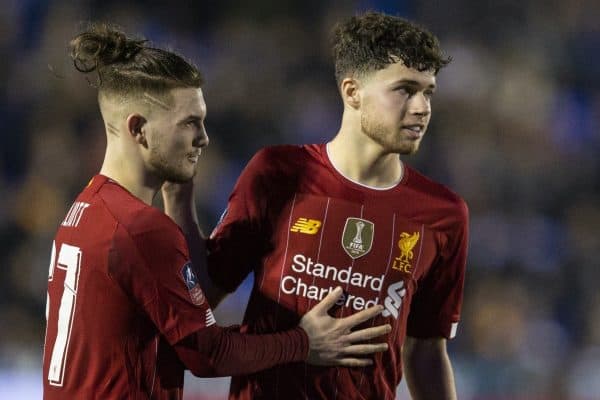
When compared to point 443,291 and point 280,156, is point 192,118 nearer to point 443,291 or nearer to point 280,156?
point 280,156

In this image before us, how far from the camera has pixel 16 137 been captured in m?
8.61

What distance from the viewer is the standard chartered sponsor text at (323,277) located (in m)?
4.01

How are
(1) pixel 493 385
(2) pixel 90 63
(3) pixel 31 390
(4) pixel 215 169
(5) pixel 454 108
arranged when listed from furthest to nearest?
(5) pixel 454 108 → (4) pixel 215 169 → (1) pixel 493 385 → (3) pixel 31 390 → (2) pixel 90 63

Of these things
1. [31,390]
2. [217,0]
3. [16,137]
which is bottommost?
[31,390]

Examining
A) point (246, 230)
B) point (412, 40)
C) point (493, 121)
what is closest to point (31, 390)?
point (246, 230)

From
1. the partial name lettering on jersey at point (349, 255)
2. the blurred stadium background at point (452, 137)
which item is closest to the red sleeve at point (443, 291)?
the partial name lettering on jersey at point (349, 255)

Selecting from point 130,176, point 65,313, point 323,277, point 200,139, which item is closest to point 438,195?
point 323,277

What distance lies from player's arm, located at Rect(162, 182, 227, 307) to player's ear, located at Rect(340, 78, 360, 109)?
2.20ft

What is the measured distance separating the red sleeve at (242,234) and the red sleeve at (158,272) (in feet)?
2.05

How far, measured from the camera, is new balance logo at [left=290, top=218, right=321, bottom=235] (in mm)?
4070

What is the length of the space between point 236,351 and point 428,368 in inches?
42.2

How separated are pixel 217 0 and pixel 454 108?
2301 mm

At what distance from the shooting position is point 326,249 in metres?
Answer: 4.06

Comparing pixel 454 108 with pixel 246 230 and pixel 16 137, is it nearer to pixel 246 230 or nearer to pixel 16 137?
pixel 16 137
